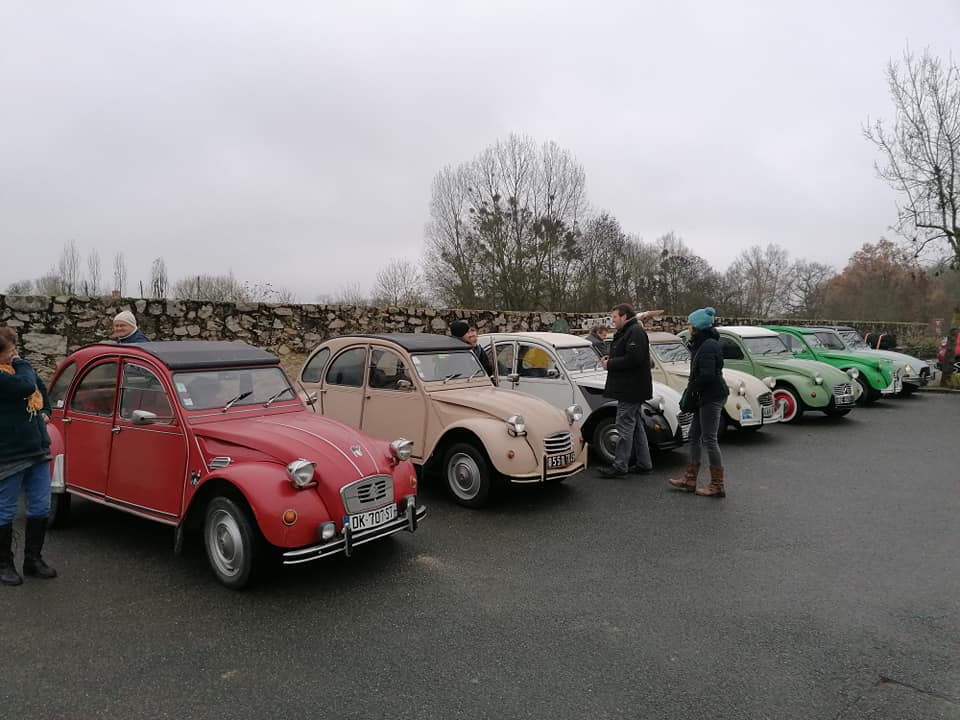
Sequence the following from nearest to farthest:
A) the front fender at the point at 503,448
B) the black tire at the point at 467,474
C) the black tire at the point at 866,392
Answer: the front fender at the point at 503,448, the black tire at the point at 467,474, the black tire at the point at 866,392

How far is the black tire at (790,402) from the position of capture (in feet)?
38.2

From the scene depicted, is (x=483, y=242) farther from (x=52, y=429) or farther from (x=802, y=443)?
(x=52, y=429)

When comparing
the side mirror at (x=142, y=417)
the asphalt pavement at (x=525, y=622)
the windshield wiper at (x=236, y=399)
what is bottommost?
the asphalt pavement at (x=525, y=622)

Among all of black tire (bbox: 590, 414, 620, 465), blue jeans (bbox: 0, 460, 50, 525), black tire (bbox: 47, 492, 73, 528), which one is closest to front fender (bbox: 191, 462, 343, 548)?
blue jeans (bbox: 0, 460, 50, 525)

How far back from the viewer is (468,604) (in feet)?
13.3

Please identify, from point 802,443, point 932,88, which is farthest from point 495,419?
point 932,88

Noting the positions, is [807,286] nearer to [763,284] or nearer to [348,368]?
[763,284]

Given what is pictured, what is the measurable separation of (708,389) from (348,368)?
13.2 ft

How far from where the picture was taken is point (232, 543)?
421cm

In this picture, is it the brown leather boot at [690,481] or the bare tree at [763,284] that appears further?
the bare tree at [763,284]

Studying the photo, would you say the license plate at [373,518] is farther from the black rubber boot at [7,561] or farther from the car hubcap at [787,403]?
the car hubcap at [787,403]

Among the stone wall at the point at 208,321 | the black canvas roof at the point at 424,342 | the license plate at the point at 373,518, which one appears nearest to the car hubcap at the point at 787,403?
the stone wall at the point at 208,321

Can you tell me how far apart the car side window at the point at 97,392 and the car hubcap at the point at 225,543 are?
1563mm

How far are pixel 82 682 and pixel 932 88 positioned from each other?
22894 mm
